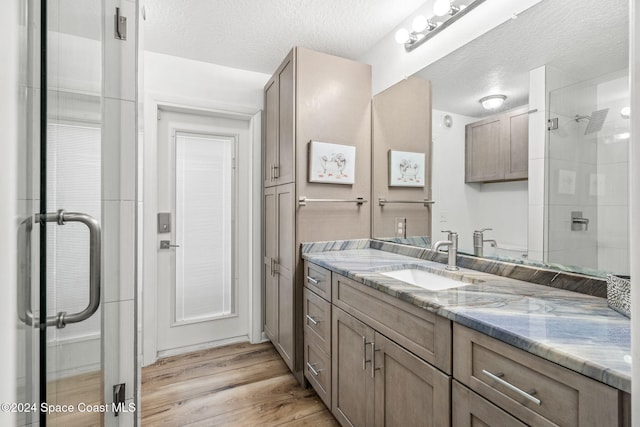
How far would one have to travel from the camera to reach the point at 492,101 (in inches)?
57.5

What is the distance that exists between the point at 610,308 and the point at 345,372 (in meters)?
1.09

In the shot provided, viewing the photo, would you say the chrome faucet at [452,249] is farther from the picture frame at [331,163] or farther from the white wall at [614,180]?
the picture frame at [331,163]

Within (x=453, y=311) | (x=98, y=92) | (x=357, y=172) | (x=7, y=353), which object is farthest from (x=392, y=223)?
(x=7, y=353)

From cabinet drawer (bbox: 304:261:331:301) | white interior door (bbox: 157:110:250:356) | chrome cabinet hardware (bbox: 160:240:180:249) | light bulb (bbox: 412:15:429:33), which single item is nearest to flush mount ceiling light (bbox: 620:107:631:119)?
light bulb (bbox: 412:15:429:33)

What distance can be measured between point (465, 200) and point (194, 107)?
2143mm

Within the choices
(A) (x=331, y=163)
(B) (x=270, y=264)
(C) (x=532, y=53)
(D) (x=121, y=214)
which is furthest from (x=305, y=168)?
(C) (x=532, y=53)

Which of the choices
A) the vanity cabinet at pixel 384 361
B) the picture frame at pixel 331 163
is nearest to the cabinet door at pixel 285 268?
the picture frame at pixel 331 163

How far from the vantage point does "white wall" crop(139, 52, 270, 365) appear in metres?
2.32

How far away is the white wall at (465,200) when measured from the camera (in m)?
1.37

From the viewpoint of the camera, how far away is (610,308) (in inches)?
36.4

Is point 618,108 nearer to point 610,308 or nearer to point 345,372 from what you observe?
point 610,308

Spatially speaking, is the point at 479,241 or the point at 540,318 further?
the point at 479,241

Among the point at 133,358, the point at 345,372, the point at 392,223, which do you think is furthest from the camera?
the point at 392,223

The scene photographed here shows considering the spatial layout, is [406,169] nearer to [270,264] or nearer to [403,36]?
[403,36]
